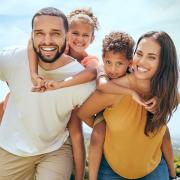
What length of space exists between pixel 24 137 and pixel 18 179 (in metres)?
0.59

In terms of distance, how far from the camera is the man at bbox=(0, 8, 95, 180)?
4832 mm

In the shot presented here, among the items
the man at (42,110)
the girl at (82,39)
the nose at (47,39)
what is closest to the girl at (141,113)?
the man at (42,110)

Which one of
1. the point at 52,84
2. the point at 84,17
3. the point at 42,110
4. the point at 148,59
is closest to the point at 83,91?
the point at 52,84

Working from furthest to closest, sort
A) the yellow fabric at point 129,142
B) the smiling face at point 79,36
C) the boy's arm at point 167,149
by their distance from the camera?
the smiling face at point 79,36 < the boy's arm at point 167,149 < the yellow fabric at point 129,142

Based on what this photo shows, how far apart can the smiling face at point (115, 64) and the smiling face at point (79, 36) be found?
0.91 meters

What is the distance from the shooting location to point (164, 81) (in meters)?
4.47

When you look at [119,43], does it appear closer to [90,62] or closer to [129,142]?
[90,62]

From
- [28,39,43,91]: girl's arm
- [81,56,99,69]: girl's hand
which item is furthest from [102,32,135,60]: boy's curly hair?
A: [28,39,43,91]: girl's arm

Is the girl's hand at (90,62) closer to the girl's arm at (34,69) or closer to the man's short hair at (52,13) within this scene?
the man's short hair at (52,13)

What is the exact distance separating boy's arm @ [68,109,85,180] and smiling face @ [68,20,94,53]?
1.10m

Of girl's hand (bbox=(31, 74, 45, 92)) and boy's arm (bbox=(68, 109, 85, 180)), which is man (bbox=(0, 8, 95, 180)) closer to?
boy's arm (bbox=(68, 109, 85, 180))

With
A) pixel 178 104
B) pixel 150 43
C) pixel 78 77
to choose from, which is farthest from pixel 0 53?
pixel 178 104

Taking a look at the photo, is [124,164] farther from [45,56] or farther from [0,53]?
[0,53]

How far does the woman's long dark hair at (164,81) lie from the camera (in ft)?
14.5
